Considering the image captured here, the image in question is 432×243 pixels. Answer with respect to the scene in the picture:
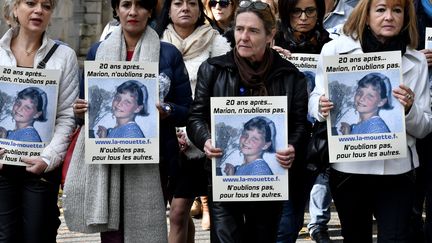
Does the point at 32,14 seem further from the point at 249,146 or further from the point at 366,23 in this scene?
the point at 366,23

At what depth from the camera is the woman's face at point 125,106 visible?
7.65 metres

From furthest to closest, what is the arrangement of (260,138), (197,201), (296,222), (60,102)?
(197,201), (296,222), (60,102), (260,138)

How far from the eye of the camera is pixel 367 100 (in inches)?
295

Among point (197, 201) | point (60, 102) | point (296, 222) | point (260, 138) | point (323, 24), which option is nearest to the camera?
point (260, 138)

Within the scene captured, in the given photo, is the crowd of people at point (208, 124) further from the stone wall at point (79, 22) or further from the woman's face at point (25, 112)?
the stone wall at point (79, 22)

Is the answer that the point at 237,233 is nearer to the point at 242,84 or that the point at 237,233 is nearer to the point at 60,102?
the point at 242,84

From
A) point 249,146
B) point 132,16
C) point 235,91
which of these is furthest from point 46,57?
point 249,146

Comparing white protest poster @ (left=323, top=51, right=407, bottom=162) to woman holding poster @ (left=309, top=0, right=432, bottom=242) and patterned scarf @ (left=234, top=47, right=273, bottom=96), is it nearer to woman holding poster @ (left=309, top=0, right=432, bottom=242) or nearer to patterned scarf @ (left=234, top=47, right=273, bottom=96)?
woman holding poster @ (left=309, top=0, right=432, bottom=242)

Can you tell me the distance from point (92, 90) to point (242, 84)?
91 cm

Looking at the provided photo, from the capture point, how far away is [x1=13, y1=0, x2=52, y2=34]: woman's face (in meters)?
7.86

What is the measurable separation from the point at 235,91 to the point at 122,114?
0.71 m

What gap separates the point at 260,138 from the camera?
7.43 m

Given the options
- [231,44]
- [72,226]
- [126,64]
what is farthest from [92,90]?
[231,44]

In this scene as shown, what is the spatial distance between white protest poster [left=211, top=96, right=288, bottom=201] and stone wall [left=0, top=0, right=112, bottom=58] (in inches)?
929
